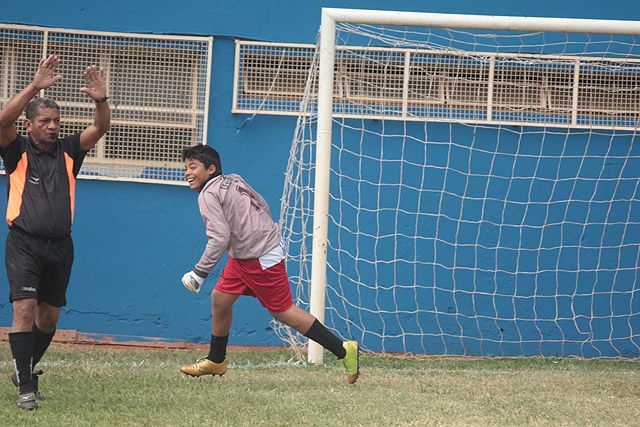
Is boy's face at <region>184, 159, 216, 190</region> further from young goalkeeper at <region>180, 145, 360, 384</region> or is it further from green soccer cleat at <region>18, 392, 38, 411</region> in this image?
green soccer cleat at <region>18, 392, 38, 411</region>

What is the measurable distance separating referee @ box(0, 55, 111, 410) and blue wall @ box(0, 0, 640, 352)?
121 inches

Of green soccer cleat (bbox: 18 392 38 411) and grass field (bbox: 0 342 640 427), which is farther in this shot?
green soccer cleat (bbox: 18 392 38 411)

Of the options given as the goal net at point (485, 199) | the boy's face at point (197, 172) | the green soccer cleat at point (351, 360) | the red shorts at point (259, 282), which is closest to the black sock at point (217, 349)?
the red shorts at point (259, 282)

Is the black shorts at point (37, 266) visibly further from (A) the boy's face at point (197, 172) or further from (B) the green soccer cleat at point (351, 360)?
(B) the green soccer cleat at point (351, 360)

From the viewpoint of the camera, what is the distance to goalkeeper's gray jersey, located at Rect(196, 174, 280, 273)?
6230mm

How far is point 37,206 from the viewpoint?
19.3 feet

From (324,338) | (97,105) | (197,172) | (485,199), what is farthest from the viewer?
(485,199)

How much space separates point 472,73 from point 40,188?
4.58 metres

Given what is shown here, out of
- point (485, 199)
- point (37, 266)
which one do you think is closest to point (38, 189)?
point (37, 266)

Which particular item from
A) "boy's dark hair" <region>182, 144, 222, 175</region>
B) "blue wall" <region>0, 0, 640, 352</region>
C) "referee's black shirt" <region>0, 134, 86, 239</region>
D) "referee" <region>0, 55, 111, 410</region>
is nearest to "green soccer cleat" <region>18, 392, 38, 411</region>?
"referee" <region>0, 55, 111, 410</region>

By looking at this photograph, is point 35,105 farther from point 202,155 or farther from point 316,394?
point 316,394

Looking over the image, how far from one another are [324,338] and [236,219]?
3.10 feet

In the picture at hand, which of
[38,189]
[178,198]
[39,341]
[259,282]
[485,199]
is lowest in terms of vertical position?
[39,341]

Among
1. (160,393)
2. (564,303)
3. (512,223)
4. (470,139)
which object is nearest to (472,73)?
(470,139)
